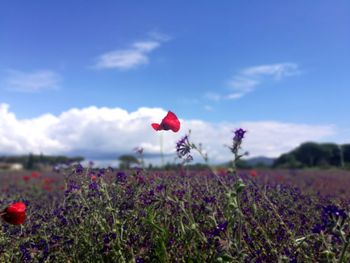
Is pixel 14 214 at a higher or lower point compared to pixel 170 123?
lower

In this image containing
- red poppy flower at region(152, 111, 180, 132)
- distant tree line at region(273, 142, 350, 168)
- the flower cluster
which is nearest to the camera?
the flower cluster

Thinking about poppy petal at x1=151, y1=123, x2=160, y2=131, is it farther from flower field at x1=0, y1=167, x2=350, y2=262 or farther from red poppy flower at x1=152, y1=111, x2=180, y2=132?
flower field at x1=0, y1=167, x2=350, y2=262

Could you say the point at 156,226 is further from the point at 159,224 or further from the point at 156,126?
the point at 156,126

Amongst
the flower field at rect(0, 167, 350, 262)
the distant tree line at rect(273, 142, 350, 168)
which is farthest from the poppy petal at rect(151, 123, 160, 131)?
the distant tree line at rect(273, 142, 350, 168)

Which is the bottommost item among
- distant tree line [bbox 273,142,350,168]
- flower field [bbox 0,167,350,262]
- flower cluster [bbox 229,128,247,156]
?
flower field [bbox 0,167,350,262]

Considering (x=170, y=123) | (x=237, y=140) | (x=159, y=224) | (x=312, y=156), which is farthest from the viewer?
(x=312, y=156)

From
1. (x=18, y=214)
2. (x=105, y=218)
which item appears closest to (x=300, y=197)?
(x=105, y=218)

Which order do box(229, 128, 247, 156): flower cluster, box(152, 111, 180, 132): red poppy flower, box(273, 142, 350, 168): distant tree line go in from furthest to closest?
box(273, 142, 350, 168): distant tree line < box(152, 111, 180, 132): red poppy flower < box(229, 128, 247, 156): flower cluster

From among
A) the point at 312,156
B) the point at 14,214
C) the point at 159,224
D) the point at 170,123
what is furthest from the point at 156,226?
the point at 312,156

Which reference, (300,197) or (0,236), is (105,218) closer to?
(0,236)

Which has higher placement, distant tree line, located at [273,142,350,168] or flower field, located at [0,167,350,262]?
distant tree line, located at [273,142,350,168]

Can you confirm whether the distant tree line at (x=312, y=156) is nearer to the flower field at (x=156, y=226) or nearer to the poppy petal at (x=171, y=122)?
the flower field at (x=156, y=226)
